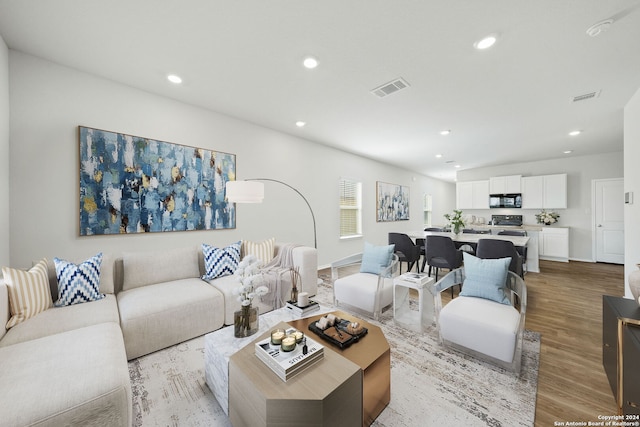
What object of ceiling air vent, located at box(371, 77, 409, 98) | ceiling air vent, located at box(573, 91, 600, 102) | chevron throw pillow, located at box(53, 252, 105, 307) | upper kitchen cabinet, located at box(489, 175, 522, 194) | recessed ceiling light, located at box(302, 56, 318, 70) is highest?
recessed ceiling light, located at box(302, 56, 318, 70)

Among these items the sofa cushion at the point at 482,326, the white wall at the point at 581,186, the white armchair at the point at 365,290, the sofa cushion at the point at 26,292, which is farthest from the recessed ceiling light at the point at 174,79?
the white wall at the point at 581,186

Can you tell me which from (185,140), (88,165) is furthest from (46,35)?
(185,140)

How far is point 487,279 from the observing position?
2250 millimetres

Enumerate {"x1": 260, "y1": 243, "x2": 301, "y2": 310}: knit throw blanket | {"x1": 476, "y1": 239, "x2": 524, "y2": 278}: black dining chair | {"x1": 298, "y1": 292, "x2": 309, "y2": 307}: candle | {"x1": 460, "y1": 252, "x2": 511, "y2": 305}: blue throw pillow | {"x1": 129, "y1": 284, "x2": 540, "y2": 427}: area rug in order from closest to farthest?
{"x1": 129, "y1": 284, "x2": 540, "y2": 427}: area rug
{"x1": 298, "y1": 292, "x2": 309, "y2": 307}: candle
{"x1": 460, "y1": 252, "x2": 511, "y2": 305}: blue throw pillow
{"x1": 260, "y1": 243, "x2": 301, "y2": 310}: knit throw blanket
{"x1": 476, "y1": 239, "x2": 524, "y2": 278}: black dining chair

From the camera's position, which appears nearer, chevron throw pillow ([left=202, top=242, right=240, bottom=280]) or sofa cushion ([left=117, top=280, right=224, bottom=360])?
sofa cushion ([left=117, top=280, right=224, bottom=360])

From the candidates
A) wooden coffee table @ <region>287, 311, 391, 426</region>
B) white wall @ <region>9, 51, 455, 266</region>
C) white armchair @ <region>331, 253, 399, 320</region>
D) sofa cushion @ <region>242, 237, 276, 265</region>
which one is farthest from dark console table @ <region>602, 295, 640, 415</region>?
white wall @ <region>9, 51, 455, 266</region>

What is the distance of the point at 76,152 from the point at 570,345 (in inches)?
207

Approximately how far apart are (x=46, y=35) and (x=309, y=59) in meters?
2.26

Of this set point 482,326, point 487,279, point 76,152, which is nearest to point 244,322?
point 482,326

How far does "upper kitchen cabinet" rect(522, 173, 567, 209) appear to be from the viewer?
6074 millimetres

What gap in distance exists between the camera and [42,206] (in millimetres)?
2367

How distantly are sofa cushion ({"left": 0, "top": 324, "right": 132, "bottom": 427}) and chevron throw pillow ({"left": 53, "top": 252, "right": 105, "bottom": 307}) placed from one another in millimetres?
695

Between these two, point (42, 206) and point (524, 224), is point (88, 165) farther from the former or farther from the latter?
point (524, 224)

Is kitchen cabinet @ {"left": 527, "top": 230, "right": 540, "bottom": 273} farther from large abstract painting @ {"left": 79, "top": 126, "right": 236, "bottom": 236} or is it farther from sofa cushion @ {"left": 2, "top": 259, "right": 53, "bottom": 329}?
sofa cushion @ {"left": 2, "top": 259, "right": 53, "bottom": 329}
